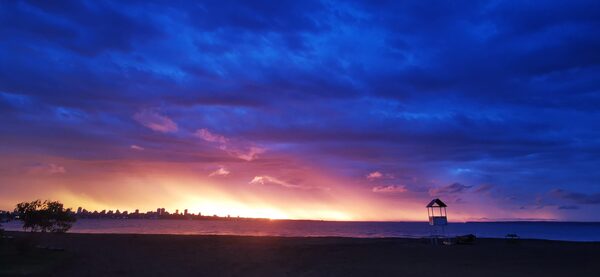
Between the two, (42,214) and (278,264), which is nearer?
(278,264)

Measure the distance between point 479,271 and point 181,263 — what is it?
51.9 ft

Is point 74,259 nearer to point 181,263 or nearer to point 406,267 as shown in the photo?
point 181,263

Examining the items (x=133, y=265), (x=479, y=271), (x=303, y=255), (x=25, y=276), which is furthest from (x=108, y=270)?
(x=479, y=271)

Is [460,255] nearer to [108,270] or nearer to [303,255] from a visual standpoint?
[303,255]

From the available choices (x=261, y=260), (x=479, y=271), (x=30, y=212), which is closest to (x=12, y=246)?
(x=30, y=212)

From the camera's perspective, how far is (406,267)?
72.7 ft

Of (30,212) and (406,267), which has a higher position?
(30,212)

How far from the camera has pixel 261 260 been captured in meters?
24.5

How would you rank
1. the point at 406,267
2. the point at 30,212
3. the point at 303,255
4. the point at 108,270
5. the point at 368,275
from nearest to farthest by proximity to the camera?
the point at 368,275
the point at 108,270
the point at 406,267
the point at 303,255
the point at 30,212

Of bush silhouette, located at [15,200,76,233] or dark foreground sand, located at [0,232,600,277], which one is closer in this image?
dark foreground sand, located at [0,232,600,277]

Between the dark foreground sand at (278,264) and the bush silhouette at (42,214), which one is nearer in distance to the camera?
the dark foreground sand at (278,264)

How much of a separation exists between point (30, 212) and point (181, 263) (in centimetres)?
1945

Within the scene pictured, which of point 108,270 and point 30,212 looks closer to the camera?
point 108,270

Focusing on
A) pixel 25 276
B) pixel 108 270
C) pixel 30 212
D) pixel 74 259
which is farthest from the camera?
pixel 30 212
